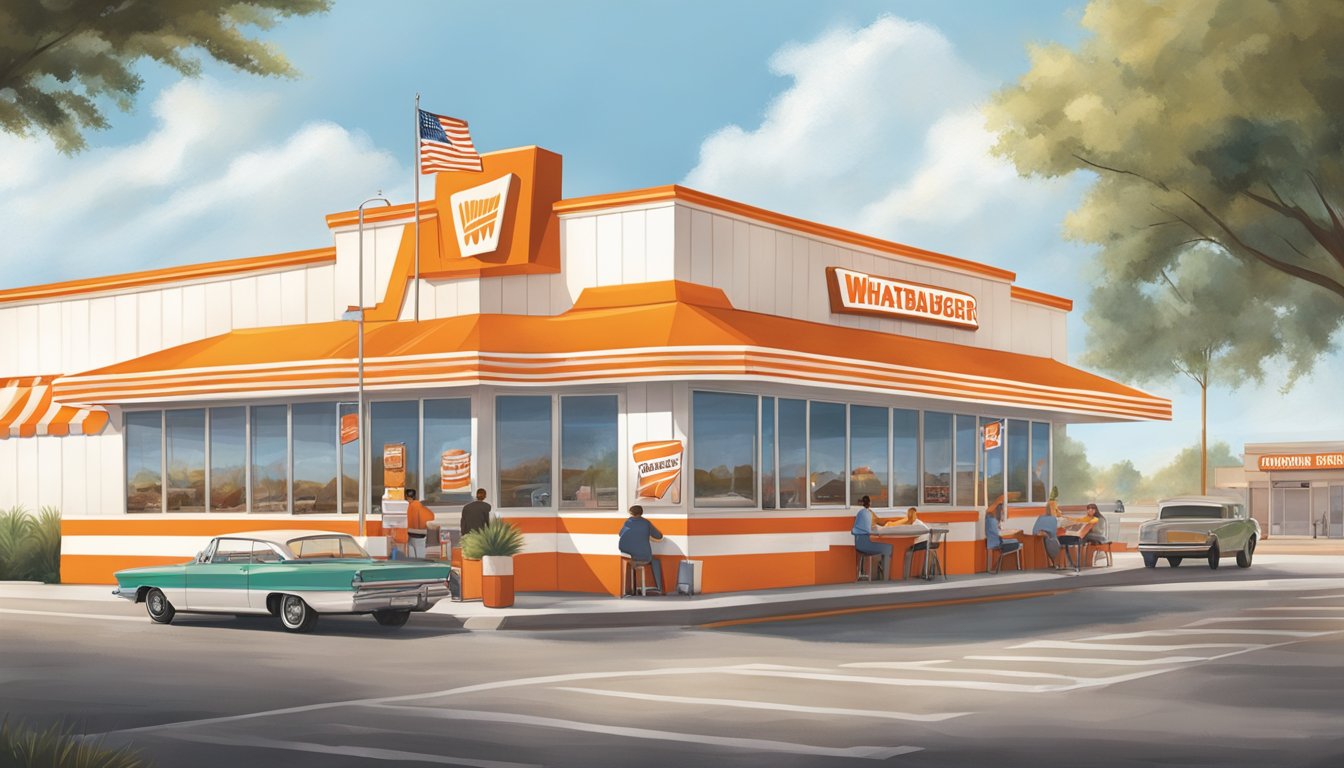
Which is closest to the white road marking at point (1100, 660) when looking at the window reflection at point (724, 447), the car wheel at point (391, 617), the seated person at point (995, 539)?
the car wheel at point (391, 617)

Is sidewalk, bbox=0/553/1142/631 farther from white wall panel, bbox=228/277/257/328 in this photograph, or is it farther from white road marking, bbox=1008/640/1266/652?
white wall panel, bbox=228/277/257/328

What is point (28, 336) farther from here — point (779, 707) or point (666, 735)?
point (666, 735)

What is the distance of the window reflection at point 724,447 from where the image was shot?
27.8 metres

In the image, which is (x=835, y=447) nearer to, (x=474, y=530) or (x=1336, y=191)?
(x=474, y=530)

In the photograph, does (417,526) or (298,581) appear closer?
(298,581)

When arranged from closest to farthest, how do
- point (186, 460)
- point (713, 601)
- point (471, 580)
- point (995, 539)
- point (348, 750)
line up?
point (348, 750) < point (471, 580) < point (713, 601) < point (186, 460) < point (995, 539)

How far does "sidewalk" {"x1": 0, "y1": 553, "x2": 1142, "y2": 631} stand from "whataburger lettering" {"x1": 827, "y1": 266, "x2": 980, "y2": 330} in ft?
19.2

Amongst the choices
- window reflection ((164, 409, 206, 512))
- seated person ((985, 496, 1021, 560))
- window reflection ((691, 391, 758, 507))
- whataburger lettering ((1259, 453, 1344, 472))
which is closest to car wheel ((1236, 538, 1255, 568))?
seated person ((985, 496, 1021, 560))

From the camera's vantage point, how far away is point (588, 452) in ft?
92.9

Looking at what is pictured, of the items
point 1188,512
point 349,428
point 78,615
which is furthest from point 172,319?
point 1188,512

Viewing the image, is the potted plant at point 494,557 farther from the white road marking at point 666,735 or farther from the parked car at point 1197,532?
the parked car at point 1197,532

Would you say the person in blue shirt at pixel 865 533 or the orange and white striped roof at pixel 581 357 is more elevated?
the orange and white striped roof at pixel 581 357

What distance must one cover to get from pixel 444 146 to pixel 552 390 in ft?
16.5

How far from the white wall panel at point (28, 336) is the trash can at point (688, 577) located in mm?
18891
